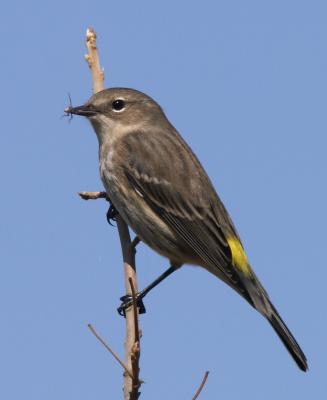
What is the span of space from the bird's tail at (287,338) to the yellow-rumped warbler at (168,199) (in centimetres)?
2

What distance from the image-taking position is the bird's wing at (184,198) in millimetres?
8148

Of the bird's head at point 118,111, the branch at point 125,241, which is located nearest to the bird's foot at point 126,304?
the branch at point 125,241

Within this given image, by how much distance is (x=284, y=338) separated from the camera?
727 centimetres

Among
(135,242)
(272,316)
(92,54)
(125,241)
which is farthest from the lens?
(135,242)

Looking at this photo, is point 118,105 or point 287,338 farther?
point 118,105

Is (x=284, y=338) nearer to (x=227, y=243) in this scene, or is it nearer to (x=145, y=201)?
(x=227, y=243)

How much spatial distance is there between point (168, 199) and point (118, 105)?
54.2 inches

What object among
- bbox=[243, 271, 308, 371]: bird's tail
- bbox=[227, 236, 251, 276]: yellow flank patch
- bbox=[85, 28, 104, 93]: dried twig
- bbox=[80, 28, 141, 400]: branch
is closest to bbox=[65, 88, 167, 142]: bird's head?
bbox=[80, 28, 141, 400]: branch

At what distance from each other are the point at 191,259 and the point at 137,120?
194cm

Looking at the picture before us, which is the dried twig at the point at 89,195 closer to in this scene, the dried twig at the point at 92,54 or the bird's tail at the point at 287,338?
the dried twig at the point at 92,54

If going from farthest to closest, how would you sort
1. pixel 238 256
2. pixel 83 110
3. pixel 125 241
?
pixel 83 110 < pixel 238 256 < pixel 125 241

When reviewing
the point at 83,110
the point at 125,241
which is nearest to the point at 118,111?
the point at 83,110

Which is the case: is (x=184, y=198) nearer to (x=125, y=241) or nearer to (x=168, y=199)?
(x=168, y=199)

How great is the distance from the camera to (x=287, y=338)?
23.9 feet
